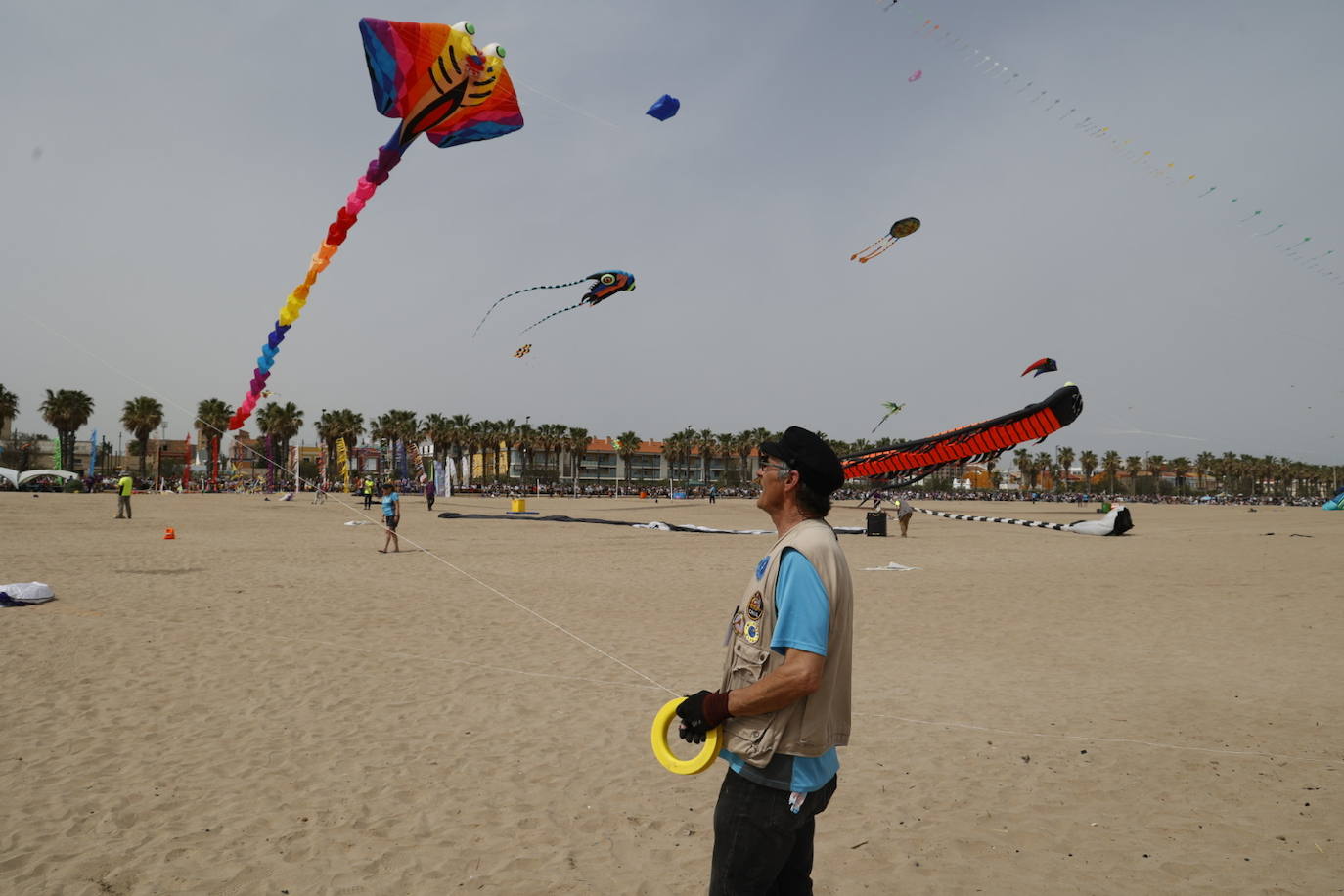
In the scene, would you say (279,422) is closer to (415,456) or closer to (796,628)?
(415,456)

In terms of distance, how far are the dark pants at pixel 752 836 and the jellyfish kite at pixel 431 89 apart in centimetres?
1181

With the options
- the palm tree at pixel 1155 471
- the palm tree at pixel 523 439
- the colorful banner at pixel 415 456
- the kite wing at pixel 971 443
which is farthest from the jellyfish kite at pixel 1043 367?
the palm tree at pixel 1155 471

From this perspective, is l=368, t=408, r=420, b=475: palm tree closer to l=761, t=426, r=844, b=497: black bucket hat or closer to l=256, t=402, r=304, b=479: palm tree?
l=256, t=402, r=304, b=479: palm tree

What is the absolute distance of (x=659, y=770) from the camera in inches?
216

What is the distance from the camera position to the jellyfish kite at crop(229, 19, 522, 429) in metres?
11.0

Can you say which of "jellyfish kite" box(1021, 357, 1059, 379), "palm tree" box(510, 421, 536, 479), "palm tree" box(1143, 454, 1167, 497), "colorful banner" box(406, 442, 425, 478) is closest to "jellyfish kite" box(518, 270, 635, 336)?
"jellyfish kite" box(1021, 357, 1059, 379)

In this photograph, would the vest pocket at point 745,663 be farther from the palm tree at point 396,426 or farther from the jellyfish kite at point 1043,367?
the palm tree at point 396,426

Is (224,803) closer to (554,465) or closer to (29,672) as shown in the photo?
(29,672)

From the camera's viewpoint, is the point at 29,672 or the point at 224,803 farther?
the point at 29,672

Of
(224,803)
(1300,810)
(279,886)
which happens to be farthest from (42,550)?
(1300,810)

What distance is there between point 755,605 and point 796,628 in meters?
0.17

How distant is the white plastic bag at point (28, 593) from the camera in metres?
10.7

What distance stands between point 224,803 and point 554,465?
124696 millimetres

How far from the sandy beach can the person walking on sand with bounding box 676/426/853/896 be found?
6.41 ft
